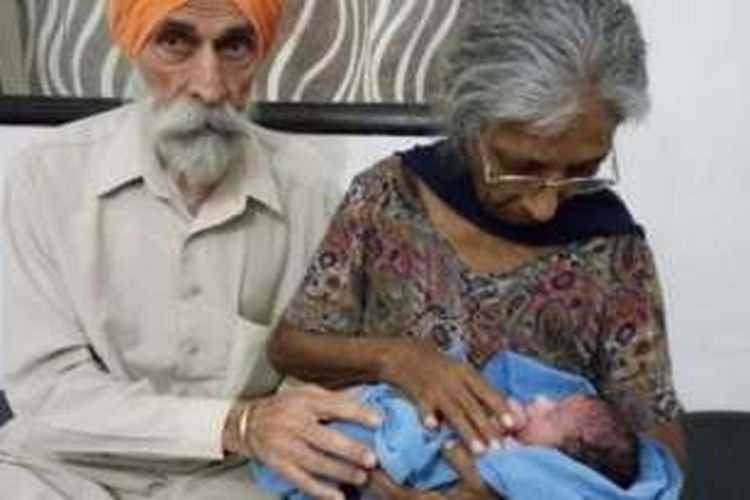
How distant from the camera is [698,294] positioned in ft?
8.64

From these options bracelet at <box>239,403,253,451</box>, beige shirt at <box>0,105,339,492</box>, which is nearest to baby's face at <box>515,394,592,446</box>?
bracelet at <box>239,403,253,451</box>

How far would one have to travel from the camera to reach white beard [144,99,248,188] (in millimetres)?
1841

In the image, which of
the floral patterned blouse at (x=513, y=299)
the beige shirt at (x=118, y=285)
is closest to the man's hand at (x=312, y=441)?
the floral patterned blouse at (x=513, y=299)

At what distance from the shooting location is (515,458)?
4.83 ft

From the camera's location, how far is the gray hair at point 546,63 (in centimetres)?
148

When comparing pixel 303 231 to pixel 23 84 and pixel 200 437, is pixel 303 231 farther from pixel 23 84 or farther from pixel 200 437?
pixel 23 84

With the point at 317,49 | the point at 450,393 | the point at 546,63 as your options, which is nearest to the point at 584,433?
the point at 450,393

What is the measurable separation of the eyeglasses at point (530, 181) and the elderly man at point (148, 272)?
468 millimetres

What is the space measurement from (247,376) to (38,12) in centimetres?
104

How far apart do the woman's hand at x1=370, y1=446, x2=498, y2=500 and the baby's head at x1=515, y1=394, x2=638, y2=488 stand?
0.07 metres

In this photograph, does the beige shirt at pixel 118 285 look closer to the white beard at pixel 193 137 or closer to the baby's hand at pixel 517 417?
the white beard at pixel 193 137

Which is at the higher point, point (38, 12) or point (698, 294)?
point (38, 12)

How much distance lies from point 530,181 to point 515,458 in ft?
1.11

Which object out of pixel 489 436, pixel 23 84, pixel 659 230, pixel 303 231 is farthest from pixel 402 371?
pixel 23 84
